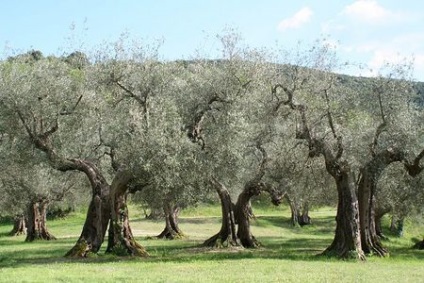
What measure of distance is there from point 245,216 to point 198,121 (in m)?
10.9

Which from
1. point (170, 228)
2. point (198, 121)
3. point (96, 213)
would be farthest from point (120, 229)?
point (170, 228)

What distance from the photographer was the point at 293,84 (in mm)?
30891

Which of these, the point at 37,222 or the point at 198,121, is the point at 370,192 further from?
the point at 37,222

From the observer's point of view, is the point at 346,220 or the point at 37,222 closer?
the point at 346,220

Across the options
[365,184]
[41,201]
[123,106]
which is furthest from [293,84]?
[41,201]

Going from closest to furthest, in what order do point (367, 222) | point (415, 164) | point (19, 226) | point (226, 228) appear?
point (415, 164), point (367, 222), point (226, 228), point (19, 226)

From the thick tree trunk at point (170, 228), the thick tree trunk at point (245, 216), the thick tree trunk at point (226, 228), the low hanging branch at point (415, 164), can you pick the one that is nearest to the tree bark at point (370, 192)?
the low hanging branch at point (415, 164)

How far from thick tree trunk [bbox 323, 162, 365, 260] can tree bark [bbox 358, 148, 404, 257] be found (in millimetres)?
1715

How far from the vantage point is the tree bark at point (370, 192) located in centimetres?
3058

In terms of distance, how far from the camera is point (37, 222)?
168 ft

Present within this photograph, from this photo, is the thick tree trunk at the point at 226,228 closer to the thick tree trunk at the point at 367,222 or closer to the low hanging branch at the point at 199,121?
the low hanging branch at the point at 199,121

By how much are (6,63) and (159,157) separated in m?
11.0

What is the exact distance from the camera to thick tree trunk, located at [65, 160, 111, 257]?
30.2 meters

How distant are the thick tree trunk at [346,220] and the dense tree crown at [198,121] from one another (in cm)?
6
